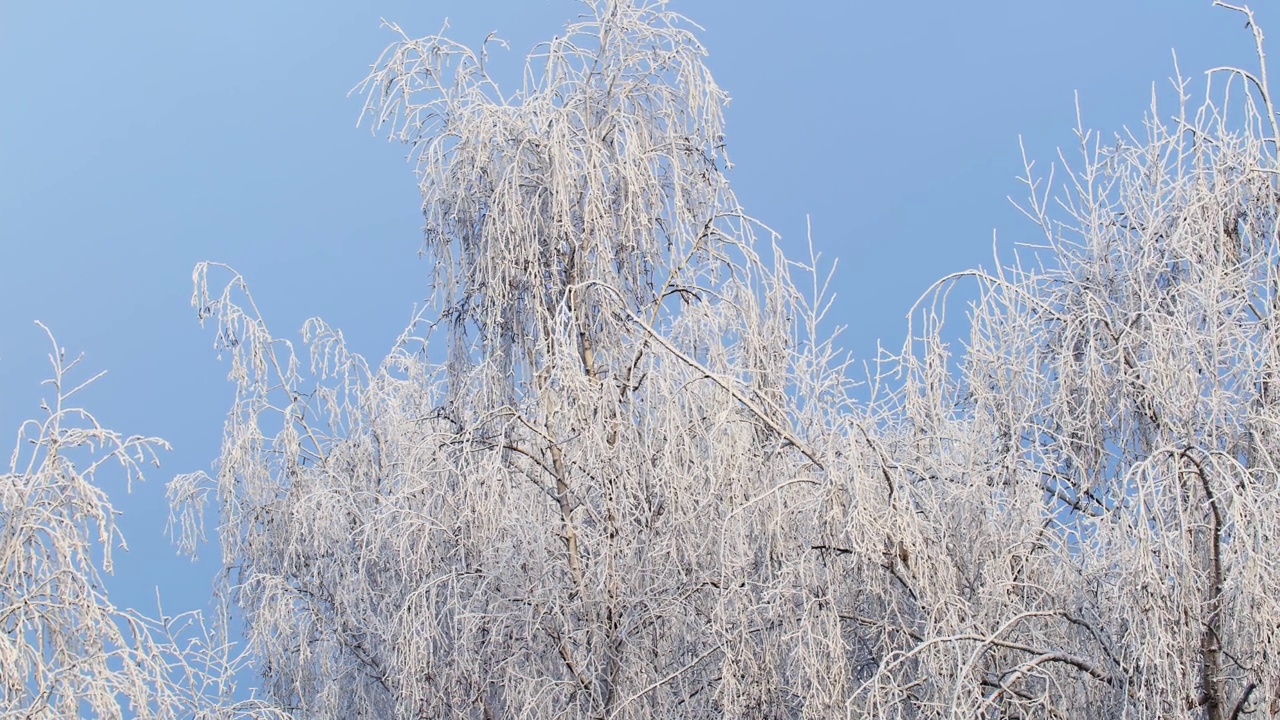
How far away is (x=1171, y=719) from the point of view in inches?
165

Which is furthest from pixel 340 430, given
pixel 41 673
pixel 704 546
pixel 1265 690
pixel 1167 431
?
pixel 1265 690

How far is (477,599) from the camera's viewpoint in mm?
5363

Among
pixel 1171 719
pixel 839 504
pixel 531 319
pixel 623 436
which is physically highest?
pixel 531 319

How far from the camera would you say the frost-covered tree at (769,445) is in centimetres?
471

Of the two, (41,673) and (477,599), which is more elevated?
(477,599)

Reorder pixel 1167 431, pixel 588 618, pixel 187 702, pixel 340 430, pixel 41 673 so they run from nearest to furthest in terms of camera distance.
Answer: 1. pixel 41 673
2. pixel 187 702
3. pixel 1167 431
4. pixel 588 618
5. pixel 340 430

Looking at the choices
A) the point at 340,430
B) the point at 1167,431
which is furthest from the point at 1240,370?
the point at 340,430

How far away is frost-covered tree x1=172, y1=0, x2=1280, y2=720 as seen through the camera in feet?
15.5

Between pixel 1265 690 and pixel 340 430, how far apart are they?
5.53 metres

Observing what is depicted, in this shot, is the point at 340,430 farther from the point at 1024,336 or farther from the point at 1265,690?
the point at 1265,690

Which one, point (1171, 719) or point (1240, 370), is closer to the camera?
point (1171, 719)

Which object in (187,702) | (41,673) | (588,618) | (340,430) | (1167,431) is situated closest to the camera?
(41,673)

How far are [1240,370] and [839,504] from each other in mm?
1446

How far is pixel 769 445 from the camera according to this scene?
17.6 feet
